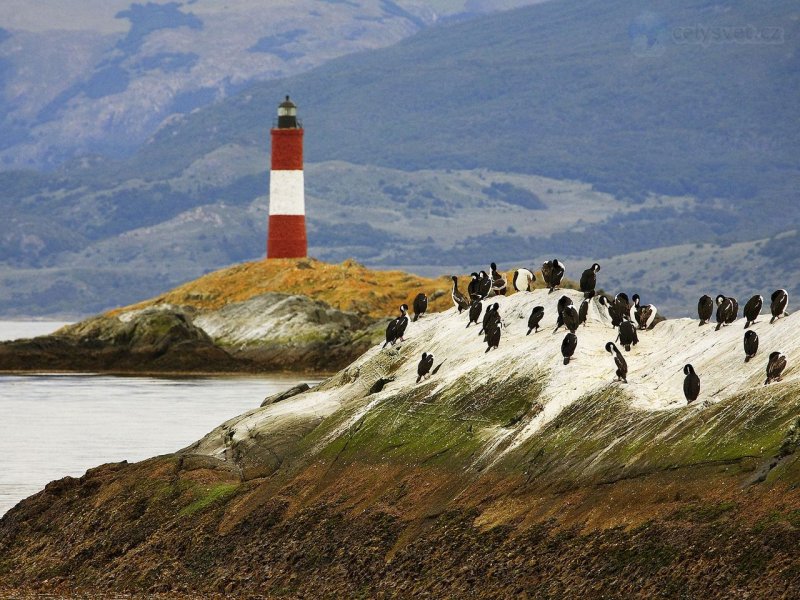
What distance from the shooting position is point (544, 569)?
26.8 metres

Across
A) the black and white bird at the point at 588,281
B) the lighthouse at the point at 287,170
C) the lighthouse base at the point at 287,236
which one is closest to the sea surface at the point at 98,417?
the black and white bird at the point at 588,281

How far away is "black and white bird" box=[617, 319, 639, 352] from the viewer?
3416 cm

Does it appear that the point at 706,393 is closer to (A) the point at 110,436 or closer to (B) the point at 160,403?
(A) the point at 110,436

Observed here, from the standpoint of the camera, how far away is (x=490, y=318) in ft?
120

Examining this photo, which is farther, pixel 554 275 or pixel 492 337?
pixel 554 275

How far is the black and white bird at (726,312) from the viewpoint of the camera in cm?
3462

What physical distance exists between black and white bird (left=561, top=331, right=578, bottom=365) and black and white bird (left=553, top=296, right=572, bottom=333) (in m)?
1.97

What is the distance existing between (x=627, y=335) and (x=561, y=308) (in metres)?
1.72

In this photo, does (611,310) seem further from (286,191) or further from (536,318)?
(286,191)

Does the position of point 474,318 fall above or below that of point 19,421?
above

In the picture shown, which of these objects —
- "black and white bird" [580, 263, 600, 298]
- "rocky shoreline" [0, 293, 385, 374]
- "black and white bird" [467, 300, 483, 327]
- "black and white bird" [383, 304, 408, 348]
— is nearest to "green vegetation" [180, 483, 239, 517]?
"black and white bird" [467, 300, 483, 327]

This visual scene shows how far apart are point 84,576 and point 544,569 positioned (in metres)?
8.77

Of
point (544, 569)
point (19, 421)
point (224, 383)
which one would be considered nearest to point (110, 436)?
point (19, 421)

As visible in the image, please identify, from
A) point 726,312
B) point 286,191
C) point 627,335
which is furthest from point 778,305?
point 286,191
